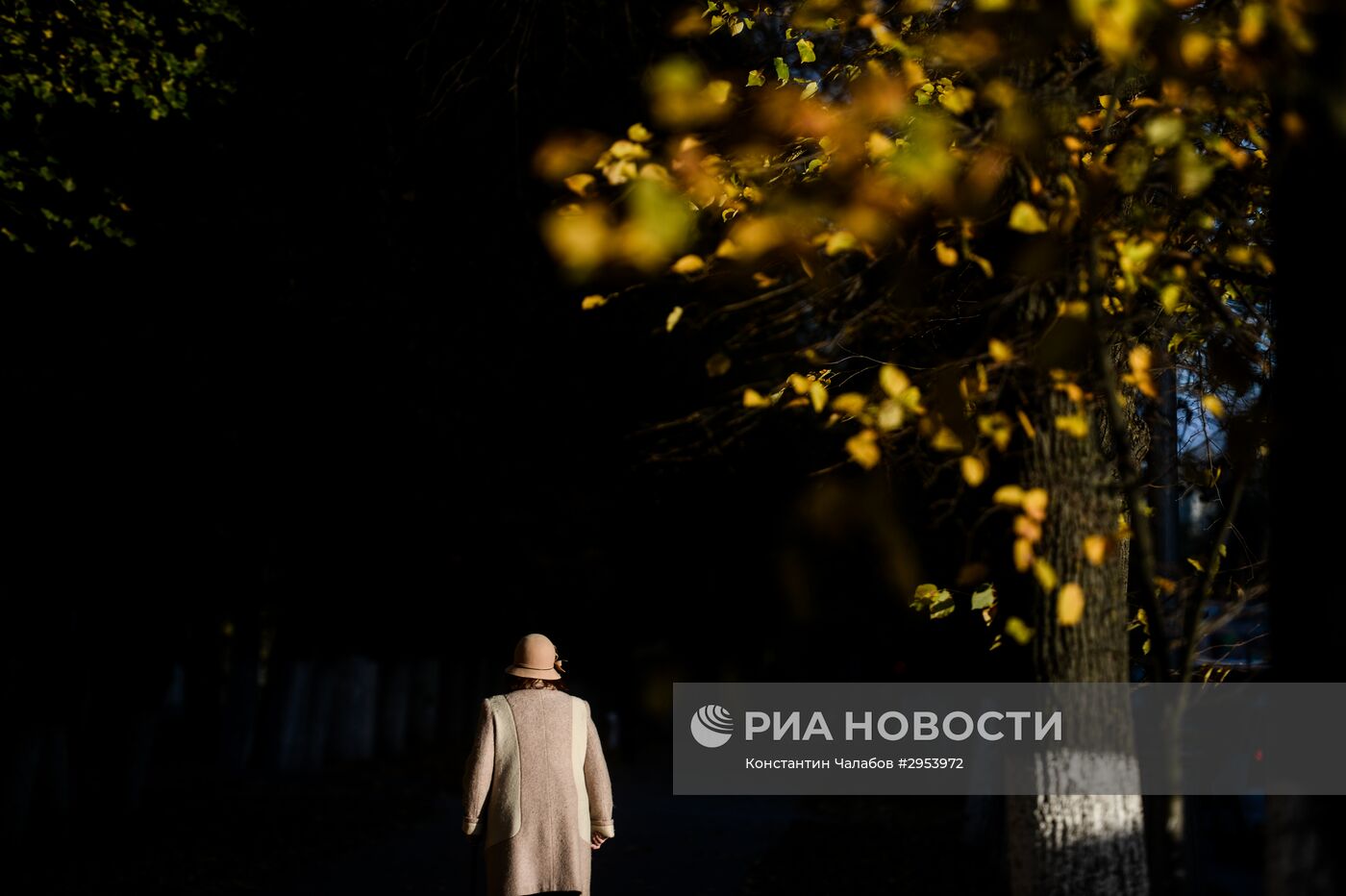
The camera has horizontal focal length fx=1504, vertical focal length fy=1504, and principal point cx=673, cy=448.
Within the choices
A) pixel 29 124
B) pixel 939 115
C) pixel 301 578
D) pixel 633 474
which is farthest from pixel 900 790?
pixel 939 115

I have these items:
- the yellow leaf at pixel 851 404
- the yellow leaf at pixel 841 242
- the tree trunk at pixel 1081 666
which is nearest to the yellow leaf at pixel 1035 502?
the tree trunk at pixel 1081 666

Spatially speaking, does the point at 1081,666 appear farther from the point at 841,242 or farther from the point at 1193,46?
the point at 1193,46

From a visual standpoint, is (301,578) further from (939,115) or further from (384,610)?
(939,115)

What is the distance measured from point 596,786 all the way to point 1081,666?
9.50ft

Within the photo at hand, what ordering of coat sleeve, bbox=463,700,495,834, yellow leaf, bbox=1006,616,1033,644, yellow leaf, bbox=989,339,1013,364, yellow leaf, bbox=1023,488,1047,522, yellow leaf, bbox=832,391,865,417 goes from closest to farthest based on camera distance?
yellow leaf, bbox=989,339,1013,364
yellow leaf, bbox=1023,488,1047,522
yellow leaf, bbox=832,391,865,417
yellow leaf, bbox=1006,616,1033,644
coat sleeve, bbox=463,700,495,834

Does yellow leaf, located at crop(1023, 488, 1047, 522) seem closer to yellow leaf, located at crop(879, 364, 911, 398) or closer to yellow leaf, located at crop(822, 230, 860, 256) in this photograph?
yellow leaf, located at crop(879, 364, 911, 398)

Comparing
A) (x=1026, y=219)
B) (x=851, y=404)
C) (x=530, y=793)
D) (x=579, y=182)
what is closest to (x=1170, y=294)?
(x=1026, y=219)

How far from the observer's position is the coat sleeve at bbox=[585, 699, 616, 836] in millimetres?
7406

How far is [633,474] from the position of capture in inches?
950

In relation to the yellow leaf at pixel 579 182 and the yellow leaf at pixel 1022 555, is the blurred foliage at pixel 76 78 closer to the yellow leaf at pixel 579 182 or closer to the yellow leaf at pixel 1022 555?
the yellow leaf at pixel 579 182

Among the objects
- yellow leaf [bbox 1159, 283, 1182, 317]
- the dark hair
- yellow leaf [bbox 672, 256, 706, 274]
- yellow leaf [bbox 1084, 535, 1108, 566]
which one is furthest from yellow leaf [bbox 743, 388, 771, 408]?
the dark hair

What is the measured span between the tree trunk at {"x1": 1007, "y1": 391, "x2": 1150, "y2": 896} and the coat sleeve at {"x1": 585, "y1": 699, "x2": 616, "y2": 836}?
2.58 m

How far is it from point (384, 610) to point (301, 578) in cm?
354

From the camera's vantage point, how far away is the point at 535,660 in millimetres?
7289
